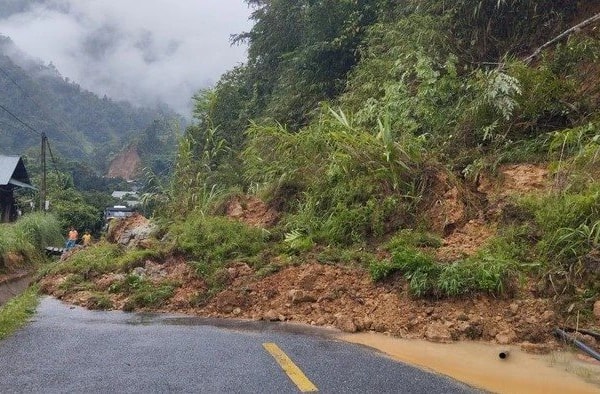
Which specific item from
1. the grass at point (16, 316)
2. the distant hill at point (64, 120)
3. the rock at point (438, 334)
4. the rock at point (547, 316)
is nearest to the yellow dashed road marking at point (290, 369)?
the rock at point (438, 334)

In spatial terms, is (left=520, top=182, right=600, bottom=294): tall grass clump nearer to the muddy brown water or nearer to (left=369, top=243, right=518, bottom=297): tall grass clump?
(left=369, top=243, right=518, bottom=297): tall grass clump

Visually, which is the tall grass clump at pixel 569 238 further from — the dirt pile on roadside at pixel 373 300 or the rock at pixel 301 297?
the rock at pixel 301 297

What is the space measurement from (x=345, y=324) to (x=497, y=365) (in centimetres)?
183

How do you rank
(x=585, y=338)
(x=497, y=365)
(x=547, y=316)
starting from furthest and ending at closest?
1. (x=547, y=316)
2. (x=585, y=338)
3. (x=497, y=365)

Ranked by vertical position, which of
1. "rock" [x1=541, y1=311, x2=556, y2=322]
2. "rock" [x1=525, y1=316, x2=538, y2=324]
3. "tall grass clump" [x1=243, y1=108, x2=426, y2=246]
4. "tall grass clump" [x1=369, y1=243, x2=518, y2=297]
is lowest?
"rock" [x1=525, y1=316, x2=538, y2=324]

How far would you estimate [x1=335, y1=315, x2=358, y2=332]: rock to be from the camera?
19.6 feet

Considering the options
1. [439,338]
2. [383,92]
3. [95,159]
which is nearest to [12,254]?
[383,92]

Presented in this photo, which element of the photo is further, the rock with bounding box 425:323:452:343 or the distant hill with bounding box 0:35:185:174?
the distant hill with bounding box 0:35:185:174

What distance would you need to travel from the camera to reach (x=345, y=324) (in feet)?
19.8

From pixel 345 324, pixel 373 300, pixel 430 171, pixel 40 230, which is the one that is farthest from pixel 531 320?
pixel 40 230

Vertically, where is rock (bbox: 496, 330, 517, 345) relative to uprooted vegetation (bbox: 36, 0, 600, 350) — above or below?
below

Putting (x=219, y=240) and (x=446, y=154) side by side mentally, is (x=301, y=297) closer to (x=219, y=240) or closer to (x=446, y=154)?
(x=219, y=240)

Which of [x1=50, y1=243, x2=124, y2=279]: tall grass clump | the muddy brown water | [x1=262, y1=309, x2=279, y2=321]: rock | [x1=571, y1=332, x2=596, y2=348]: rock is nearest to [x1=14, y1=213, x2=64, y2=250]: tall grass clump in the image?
the muddy brown water

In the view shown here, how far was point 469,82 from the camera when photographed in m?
9.91
